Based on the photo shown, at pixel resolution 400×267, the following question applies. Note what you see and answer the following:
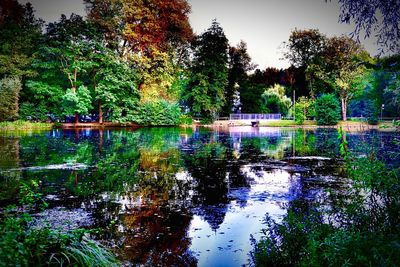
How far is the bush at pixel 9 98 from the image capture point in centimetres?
3497

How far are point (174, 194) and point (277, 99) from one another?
57149mm

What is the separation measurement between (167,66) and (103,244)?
39.0 metres

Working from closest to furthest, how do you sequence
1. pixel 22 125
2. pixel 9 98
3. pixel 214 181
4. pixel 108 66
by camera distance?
1. pixel 214 181
2. pixel 9 98
3. pixel 22 125
4. pixel 108 66

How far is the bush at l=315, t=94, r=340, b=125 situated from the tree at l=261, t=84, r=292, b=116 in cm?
1324

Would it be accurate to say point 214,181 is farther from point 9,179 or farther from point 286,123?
point 286,123

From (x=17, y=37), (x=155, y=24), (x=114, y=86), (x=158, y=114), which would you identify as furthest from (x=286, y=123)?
(x=17, y=37)

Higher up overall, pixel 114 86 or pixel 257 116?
pixel 114 86

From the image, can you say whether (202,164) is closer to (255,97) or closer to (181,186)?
(181,186)

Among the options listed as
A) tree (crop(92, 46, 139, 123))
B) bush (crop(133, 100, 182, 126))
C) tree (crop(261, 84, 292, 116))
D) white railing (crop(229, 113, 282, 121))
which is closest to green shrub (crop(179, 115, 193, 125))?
bush (crop(133, 100, 182, 126))

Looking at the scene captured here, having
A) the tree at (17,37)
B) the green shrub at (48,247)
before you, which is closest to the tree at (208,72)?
the tree at (17,37)

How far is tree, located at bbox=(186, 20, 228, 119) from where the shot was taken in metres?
51.0

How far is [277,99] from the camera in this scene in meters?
63.1

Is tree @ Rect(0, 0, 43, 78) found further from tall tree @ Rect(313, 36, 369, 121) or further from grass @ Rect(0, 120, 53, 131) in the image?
tall tree @ Rect(313, 36, 369, 121)

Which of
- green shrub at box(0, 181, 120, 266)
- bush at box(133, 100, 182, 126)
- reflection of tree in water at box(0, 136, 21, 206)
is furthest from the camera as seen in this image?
bush at box(133, 100, 182, 126)
